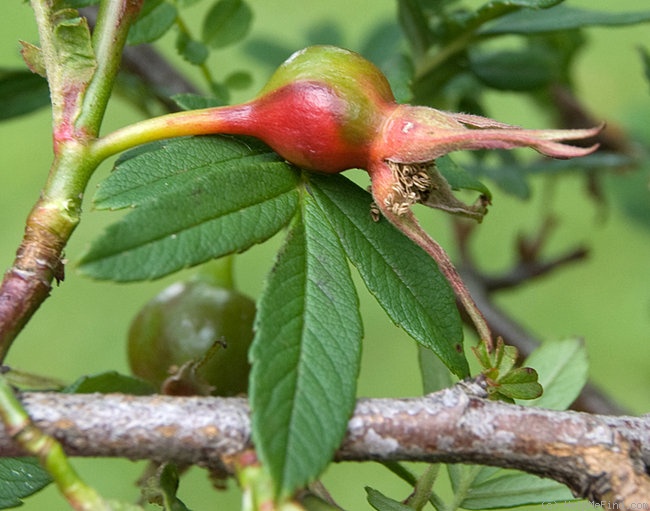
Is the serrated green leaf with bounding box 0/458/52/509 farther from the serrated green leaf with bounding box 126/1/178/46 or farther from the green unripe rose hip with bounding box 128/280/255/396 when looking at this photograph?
the serrated green leaf with bounding box 126/1/178/46

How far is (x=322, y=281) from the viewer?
85 cm

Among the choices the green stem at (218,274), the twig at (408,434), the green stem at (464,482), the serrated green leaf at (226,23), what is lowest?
the green stem at (464,482)

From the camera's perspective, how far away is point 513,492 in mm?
990

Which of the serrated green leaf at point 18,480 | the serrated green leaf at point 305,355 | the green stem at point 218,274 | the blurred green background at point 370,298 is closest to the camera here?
the serrated green leaf at point 305,355

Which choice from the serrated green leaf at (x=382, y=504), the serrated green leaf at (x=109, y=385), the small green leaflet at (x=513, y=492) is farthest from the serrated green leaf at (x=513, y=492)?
the serrated green leaf at (x=109, y=385)

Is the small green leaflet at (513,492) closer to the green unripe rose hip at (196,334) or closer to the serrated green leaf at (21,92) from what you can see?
the green unripe rose hip at (196,334)

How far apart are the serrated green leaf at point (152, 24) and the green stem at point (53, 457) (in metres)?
0.60

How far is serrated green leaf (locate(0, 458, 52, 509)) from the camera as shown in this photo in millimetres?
940

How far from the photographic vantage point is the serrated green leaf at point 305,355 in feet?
2.34

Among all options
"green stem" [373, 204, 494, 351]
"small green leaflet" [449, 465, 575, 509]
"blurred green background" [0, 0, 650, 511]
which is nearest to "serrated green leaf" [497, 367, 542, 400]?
"green stem" [373, 204, 494, 351]

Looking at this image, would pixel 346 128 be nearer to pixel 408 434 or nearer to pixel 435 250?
pixel 435 250

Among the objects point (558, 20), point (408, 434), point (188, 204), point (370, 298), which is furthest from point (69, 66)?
point (370, 298)

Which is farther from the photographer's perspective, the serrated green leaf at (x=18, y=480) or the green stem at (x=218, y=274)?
the green stem at (x=218, y=274)

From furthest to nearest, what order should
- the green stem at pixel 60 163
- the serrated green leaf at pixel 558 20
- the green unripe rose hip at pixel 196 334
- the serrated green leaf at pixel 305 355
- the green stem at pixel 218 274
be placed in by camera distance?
the serrated green leaf at pixel 558 20, the green stem at pixel 218 274, the green unripe rose hip at pixel 196 334, the green stem at pixel 60 163, the serrated green leaf at pixel 305 355
